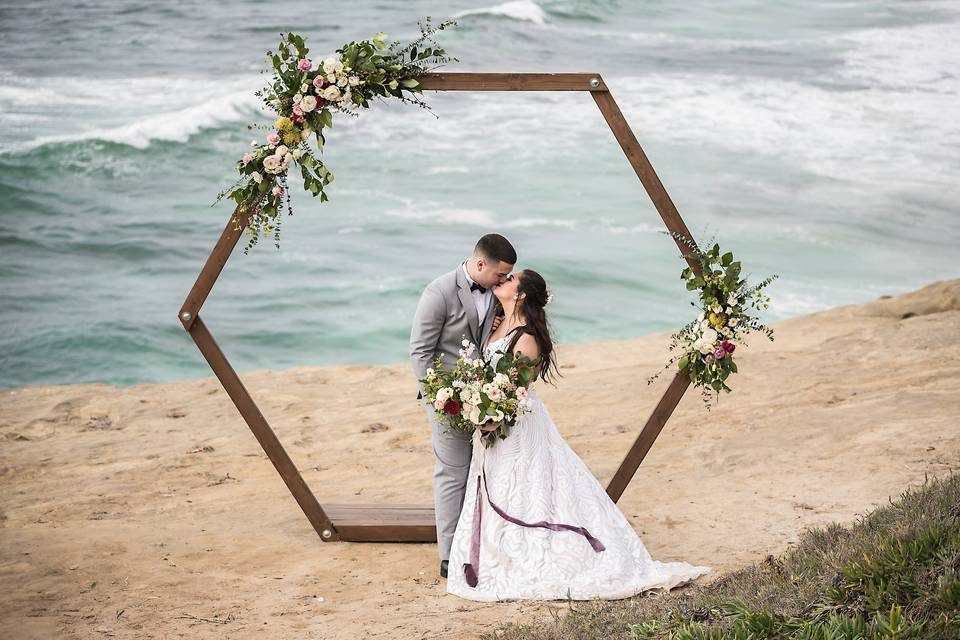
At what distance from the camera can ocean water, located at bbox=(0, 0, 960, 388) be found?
1769 cm

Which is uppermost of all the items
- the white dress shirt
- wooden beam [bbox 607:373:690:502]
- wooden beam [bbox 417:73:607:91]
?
wooden beam [bbox 417:73:607:91]

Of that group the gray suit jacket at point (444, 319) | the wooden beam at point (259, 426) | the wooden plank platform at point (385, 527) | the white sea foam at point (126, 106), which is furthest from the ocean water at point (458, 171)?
the gray suit jacket at point (444, 319)

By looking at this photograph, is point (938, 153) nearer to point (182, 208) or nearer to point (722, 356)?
point (182, 208)

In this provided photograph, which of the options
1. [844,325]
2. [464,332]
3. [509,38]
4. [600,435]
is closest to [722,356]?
[464,332]

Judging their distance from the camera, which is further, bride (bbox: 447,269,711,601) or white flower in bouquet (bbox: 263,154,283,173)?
white flower in bouquet (bbox: 263,154,283,173)

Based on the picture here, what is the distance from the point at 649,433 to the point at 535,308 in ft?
3.72

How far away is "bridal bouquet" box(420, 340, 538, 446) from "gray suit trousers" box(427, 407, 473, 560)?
0.24 metres

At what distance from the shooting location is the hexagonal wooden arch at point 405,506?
5.57 metres

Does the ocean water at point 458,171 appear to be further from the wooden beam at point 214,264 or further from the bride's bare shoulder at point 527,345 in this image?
the bride's bare shoulder at point 527,345

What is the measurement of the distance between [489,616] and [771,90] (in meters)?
24.7

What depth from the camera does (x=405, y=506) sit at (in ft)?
22.2

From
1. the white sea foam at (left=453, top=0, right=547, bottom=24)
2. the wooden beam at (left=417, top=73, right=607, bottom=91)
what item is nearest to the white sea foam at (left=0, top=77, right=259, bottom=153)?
the white sea foam at (left=453, top=0, right=547, bottom=24)

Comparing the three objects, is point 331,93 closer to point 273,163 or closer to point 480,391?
point 273,163

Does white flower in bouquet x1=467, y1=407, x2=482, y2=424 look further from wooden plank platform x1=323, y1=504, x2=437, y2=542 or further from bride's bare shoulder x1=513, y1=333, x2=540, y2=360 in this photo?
wooden plank platform x1=323, y1=504, x2=437, y2=542
